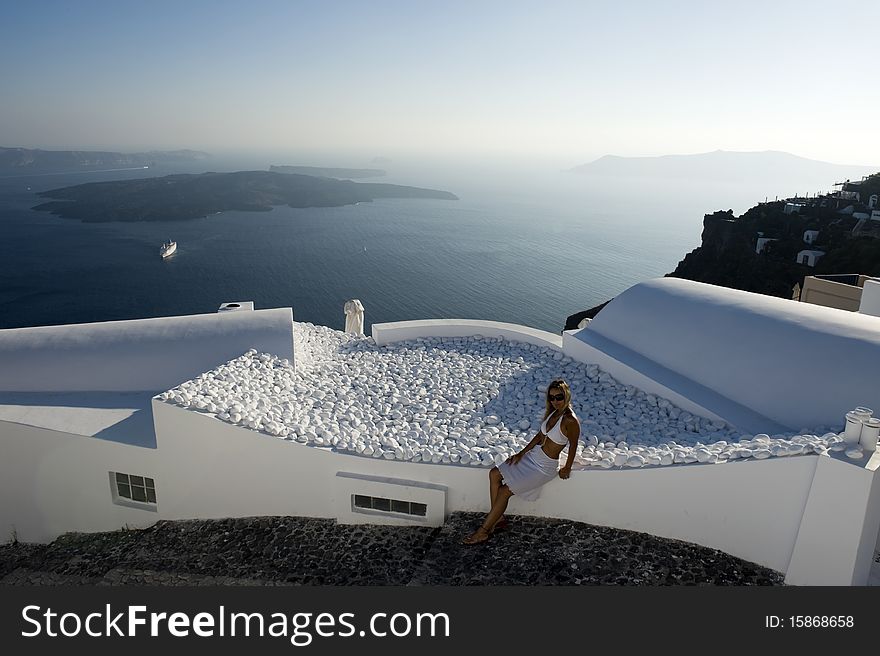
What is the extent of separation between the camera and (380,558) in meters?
4.73

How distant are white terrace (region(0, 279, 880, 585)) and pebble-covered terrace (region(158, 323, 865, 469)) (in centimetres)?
3

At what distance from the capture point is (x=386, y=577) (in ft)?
14.6

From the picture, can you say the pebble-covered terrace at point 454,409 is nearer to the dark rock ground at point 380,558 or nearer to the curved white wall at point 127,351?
the curved white wall at point 127,351

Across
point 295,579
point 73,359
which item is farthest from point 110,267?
point 295,579

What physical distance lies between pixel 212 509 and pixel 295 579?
67.8 inches

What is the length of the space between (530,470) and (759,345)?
3.73 metres

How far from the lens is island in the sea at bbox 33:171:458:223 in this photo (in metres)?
95.6

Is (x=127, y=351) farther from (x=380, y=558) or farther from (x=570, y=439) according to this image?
(x=570, y=439)

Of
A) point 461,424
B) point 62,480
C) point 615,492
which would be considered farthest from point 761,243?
point 62,480

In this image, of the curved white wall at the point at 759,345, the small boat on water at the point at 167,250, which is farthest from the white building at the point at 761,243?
the small boat on water at the point at 167,250

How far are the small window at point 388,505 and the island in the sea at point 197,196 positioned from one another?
100m

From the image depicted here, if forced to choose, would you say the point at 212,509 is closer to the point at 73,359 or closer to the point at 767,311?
the point at 73,359

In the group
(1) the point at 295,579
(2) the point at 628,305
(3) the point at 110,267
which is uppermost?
(2) the point at 628,305

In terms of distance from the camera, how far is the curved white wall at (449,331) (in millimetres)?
9414
